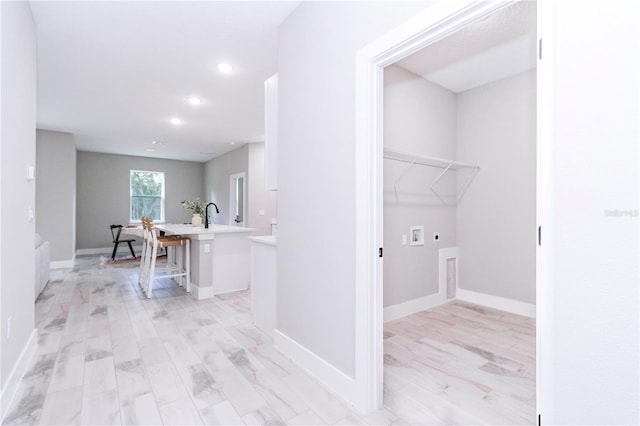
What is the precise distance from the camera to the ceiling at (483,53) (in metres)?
2.54

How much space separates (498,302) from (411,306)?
106 cm

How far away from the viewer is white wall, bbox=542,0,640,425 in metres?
0.97

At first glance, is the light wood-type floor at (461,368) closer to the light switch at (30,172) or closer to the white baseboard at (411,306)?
the white baseboard at (411,306)

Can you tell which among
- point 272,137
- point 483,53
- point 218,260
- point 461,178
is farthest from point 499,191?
point 218,260

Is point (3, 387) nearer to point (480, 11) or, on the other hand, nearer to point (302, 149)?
point (302, 149)

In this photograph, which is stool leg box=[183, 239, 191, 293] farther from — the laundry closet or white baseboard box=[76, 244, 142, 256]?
white baseboard box=[76, 244, 142, 256]

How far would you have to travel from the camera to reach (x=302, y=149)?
7.67 feet

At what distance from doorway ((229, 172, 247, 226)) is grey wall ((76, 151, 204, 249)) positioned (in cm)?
246

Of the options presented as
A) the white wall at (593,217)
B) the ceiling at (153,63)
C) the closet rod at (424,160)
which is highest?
the ceiling at (153,63)

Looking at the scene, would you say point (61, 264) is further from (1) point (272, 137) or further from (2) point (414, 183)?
(2) point (414, 183)

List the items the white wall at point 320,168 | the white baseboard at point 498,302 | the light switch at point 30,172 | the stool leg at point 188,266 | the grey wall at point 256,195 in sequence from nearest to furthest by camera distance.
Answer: the white wall at point 320,168
the light switch at point 30,172
the white baseboard at point 498,302
the stool leg at point 188,266
the grey wall at point 256,195

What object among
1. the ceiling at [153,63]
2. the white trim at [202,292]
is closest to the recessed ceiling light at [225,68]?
the ceiling at [153,63]

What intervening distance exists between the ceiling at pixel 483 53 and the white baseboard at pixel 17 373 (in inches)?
151

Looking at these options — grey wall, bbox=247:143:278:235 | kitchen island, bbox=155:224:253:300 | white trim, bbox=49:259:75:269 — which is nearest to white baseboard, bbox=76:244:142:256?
white trim, bbox=49:259:75:269
